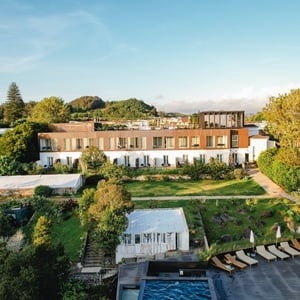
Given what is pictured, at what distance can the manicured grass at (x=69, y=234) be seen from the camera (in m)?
24.4

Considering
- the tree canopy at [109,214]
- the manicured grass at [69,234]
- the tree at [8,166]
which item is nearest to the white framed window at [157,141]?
the tree at [8,166]

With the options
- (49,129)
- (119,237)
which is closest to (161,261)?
(119,237)

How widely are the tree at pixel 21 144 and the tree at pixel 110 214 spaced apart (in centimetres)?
2402

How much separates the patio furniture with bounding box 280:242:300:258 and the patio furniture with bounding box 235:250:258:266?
7.33 ft

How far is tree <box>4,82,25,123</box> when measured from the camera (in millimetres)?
79000

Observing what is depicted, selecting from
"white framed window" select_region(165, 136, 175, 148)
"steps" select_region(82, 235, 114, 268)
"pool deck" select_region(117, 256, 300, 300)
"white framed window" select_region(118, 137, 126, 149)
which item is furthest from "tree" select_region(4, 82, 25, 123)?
"pool deck" select_region(117, 256, 300, 300)

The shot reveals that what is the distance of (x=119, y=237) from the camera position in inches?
883

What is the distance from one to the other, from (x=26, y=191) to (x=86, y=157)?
362 inches

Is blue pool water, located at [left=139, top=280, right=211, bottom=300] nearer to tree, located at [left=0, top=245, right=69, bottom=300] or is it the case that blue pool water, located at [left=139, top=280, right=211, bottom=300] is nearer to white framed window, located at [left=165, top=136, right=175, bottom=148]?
tree, located at [left=0, top=245, right=69, bottom=300]

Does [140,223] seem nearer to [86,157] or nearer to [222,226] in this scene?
[222,226]

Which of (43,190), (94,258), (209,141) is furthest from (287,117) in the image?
(43,190)

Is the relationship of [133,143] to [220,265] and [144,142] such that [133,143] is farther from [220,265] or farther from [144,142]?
[220,265]

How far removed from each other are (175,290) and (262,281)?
4095 mm

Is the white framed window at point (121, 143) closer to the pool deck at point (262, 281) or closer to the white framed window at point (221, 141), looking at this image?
the white framed window at point (221, 141)
